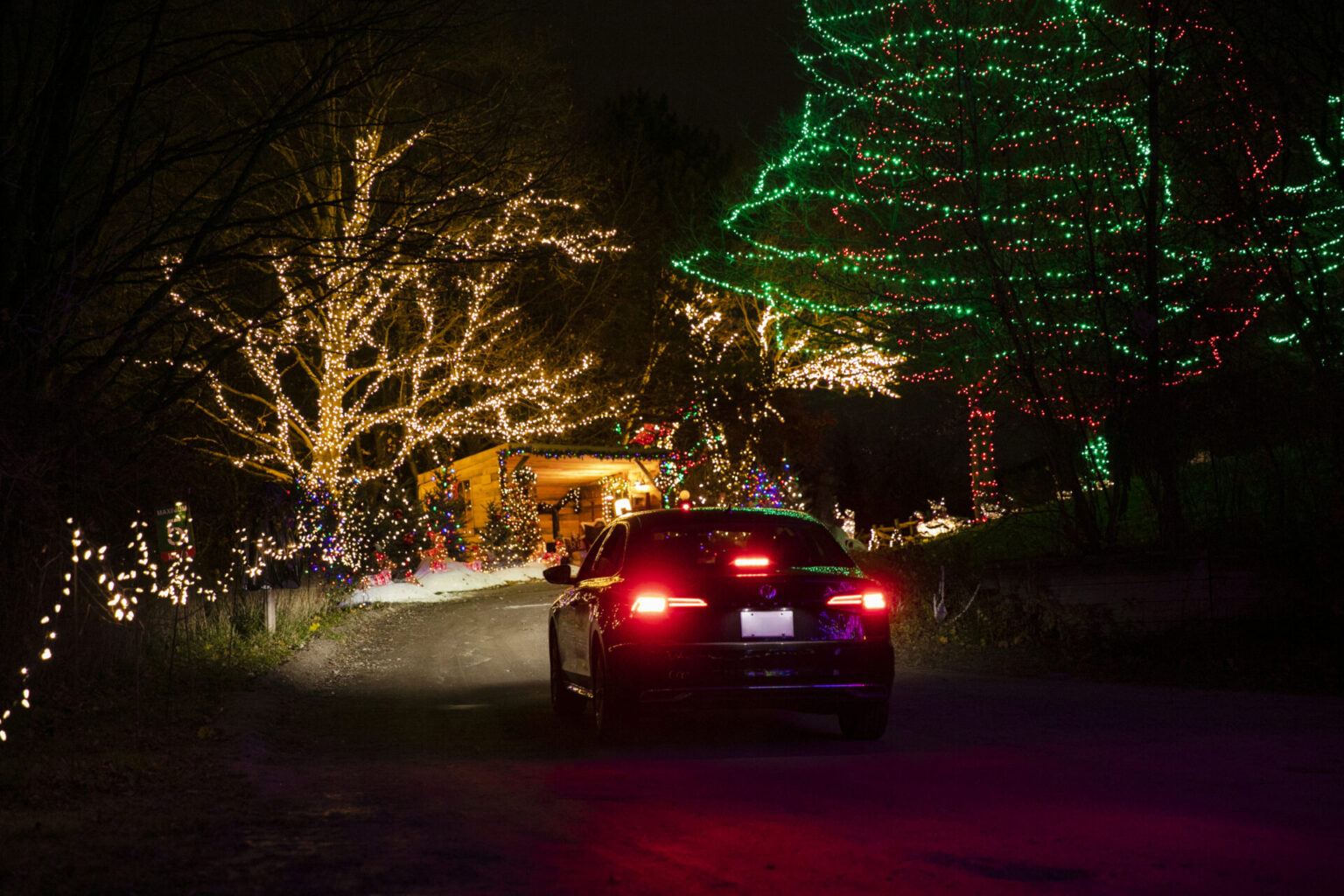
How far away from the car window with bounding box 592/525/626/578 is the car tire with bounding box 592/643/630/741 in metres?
0.71

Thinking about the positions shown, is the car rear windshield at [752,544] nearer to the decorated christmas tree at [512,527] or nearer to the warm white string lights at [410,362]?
the warm white string lights at [410,362]

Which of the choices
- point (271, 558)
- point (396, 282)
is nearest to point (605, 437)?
point (396, 282)

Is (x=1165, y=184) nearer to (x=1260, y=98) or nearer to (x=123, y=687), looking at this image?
(x=1260, y=98)

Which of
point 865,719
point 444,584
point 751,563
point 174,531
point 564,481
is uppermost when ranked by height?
point 564,481

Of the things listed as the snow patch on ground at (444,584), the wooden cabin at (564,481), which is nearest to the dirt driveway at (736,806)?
the snow patch on ground at (444,584)

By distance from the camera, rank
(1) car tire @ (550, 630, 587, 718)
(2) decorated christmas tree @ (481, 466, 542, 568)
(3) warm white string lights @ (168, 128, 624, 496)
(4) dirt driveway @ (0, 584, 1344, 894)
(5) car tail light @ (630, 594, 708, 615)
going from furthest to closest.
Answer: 1. (2) decorated christmas tree @ (481, 466, 542, 568)
2. (3) warm white string lights @ (168, 128, 624, 496)
3. (1) car tire @ (550, 630, 587, 718)
4. (5) car tail light @ (630, 594, 708, 615)
5. (4) dirt driveway @ (0, 584, 1344, 894)

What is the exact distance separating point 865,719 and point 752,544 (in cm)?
173

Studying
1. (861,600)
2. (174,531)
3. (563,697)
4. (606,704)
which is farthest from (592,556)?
(174,531)

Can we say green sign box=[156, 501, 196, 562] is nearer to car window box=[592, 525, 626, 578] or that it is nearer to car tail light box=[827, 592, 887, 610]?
car window box=[592, 525, 626, 578]

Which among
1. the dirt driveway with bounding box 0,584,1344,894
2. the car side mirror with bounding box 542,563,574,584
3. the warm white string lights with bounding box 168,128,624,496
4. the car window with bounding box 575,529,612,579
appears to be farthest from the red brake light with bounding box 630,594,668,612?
the warm white string lights with bounding box 168,128,624,496

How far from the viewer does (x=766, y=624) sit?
952cm

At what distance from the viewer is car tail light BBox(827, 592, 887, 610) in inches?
380

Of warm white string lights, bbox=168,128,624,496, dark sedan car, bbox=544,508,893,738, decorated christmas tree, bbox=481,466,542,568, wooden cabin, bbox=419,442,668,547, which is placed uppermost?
warm white string lights, bbox=168,128,624,496

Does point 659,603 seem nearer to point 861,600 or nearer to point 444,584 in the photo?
point 861,600
